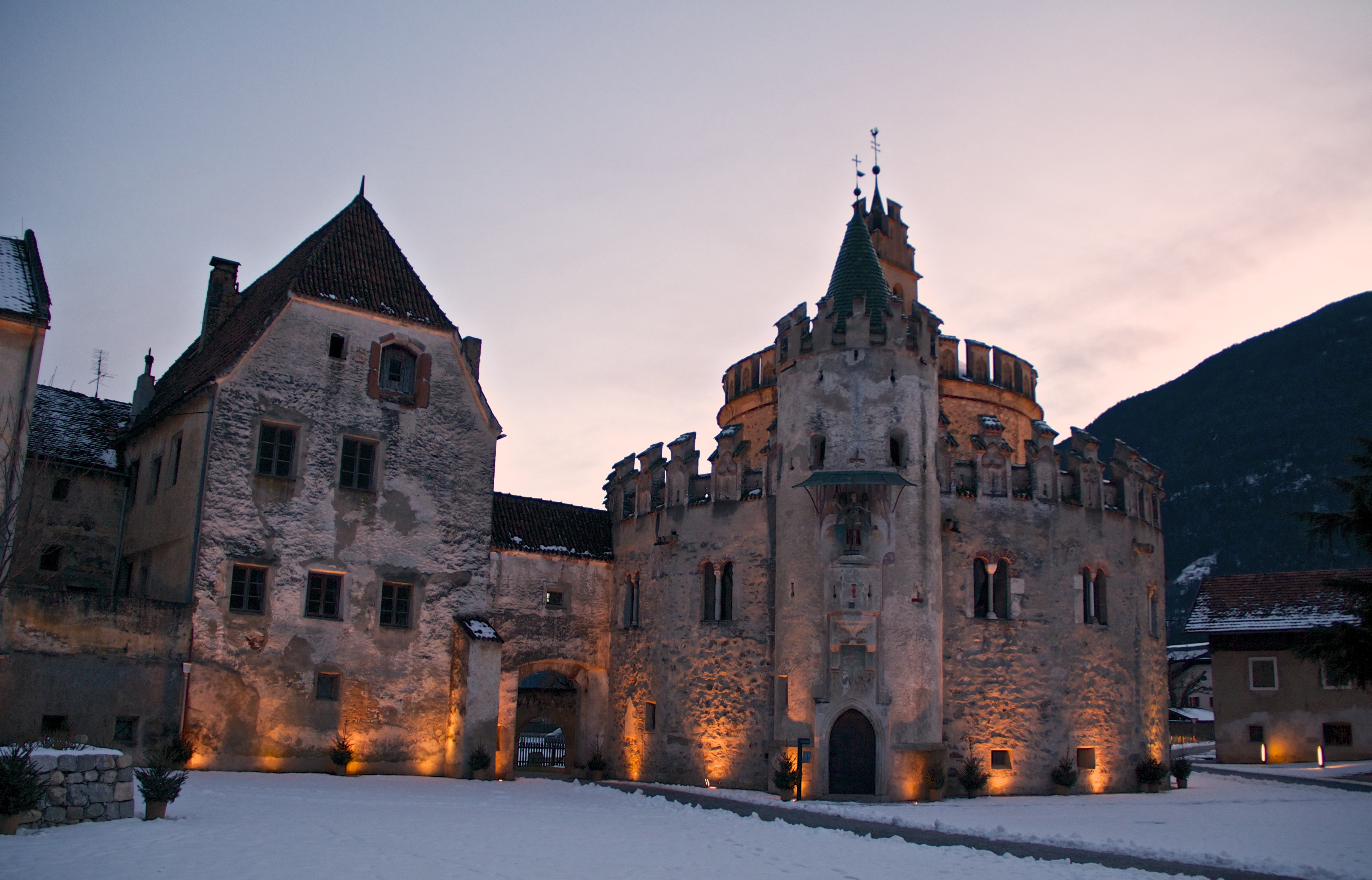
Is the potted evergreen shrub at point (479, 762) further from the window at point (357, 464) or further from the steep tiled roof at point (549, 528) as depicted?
the window at point (357, 464)

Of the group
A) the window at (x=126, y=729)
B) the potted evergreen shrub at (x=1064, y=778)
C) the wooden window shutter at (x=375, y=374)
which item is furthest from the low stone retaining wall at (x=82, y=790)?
the potted evergreen shrub at (x=1064, y=778)

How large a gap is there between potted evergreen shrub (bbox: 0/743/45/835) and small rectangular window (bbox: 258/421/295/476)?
555 inches

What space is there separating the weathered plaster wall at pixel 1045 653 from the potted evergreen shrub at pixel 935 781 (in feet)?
4.66

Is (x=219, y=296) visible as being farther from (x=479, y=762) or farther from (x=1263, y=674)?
(x=1263, y=674)

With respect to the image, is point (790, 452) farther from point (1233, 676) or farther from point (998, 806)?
point (1233, 676)

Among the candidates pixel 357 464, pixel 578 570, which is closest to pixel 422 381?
pixel 357 464

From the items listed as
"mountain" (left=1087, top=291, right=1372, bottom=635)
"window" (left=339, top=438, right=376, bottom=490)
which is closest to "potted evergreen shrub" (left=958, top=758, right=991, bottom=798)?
"window" (left=339, top=438, right=376, bottom=490)

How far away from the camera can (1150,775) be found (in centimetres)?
3141

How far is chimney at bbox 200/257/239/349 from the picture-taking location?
34.4 m

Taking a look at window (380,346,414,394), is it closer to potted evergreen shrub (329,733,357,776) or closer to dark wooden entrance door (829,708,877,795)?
potted evergreen shrub (329,733,357,776)

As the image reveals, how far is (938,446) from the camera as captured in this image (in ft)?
102

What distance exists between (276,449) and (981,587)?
63.1ft

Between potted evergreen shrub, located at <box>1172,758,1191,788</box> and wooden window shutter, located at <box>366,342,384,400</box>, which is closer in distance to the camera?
wooden window shutter, located at <box>366,342,384,400</box>

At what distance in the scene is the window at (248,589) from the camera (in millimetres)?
28062
